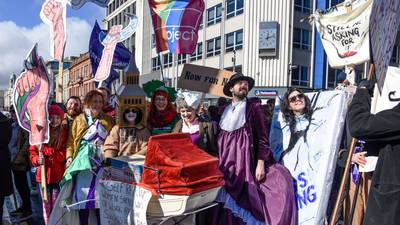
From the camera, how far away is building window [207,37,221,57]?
120 ft

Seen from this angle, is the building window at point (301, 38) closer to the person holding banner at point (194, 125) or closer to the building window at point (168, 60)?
the building window at point (168, 60)

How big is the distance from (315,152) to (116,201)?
2085 mm

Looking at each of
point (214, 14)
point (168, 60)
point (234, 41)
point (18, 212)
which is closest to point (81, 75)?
point (168, 60)

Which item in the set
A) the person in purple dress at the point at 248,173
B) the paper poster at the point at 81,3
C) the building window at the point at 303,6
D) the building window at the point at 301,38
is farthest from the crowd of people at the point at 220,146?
the building window at the point at 303,6

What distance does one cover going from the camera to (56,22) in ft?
16.2

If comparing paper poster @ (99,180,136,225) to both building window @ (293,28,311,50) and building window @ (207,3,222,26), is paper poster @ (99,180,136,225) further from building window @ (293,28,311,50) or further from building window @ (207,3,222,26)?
building window @ (207,3,222,26)

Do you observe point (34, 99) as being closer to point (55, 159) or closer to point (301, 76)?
point (55, 159)

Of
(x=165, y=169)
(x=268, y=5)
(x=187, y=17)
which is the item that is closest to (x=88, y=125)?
(x=165, y=169)

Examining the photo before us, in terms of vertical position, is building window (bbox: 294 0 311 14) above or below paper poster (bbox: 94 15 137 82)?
→ above

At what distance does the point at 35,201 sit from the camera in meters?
7.20

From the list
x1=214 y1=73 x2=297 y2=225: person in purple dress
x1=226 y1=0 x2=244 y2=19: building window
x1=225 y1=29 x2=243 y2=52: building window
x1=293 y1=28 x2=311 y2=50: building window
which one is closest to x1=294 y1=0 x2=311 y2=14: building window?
x1=293 y1=28 x2=311 y2=50: building window

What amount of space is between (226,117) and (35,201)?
4568 mm

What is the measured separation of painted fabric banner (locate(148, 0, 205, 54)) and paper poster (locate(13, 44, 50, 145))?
1985mm

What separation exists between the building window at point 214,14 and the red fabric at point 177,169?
3450 centimetres
